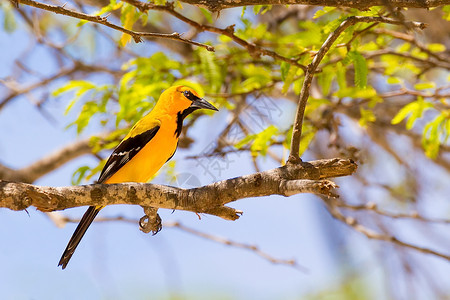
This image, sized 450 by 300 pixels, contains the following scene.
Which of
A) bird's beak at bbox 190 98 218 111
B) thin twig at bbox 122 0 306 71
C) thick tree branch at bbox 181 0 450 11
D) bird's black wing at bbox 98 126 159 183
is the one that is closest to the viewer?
thick tree branch at bbox 181 0 450 11

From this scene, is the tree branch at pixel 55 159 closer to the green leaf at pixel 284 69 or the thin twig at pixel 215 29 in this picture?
the thin twig at pixel 215 29

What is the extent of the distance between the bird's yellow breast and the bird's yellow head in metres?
0.18

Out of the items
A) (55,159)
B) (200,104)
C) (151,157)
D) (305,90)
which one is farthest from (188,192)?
(55,159)

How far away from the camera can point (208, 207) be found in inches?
142

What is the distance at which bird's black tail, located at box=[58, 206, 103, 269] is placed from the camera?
14.6 ft

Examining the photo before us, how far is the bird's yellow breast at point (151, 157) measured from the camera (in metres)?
4.91

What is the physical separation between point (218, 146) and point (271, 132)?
113 centimetres

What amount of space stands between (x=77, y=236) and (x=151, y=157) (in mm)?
925

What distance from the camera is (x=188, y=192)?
12.0 feet

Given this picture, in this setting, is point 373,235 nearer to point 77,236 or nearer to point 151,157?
point 151,157

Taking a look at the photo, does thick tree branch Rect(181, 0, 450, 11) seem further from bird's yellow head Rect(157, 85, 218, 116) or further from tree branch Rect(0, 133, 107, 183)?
tree branch Rect(0, 133, 107, 183)

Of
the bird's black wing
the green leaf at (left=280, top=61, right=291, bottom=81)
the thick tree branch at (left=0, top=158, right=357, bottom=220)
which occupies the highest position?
the green leaf at (left=280, top=61, right=291, bottom=81)

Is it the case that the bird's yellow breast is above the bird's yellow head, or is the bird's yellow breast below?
below

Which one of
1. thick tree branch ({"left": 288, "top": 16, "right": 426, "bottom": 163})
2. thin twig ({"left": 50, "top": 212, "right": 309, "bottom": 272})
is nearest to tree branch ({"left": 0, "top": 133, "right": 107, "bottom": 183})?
thin twig ({"left": 50, "top": 212, "right": 309, "bottom": 272})
